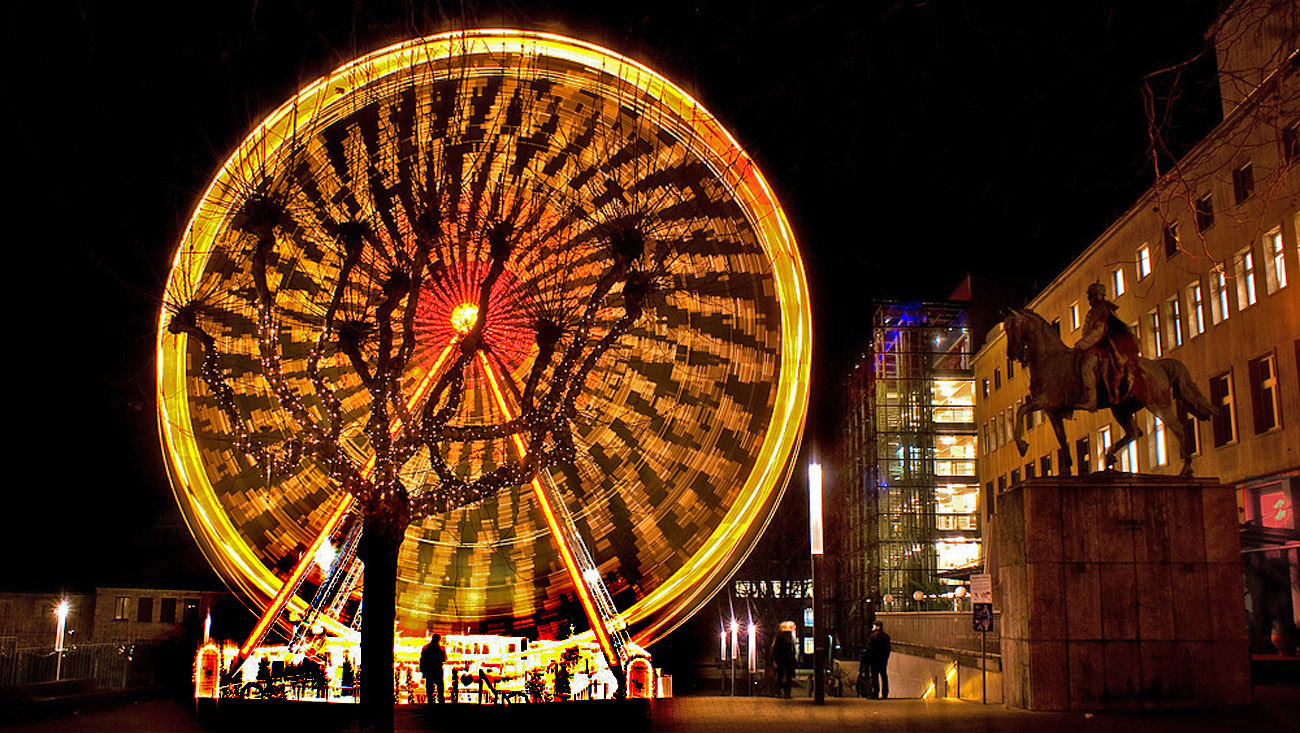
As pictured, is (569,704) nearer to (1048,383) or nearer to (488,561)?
(488,561)

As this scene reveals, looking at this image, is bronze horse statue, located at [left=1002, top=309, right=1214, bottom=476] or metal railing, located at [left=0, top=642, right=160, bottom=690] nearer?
bronze horse statue, located at [left=1002, top=309, right=1214, bottom=476]

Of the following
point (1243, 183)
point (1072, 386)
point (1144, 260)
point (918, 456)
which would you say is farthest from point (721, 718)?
point (918, 456)

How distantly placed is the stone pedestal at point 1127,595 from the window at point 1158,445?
20.6 m

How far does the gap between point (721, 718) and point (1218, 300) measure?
21.0 m

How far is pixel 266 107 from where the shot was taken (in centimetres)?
1628

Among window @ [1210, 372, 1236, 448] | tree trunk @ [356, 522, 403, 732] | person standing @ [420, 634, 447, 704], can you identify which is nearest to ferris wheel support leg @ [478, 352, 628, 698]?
person standing @ [420, 634, 447, 704]

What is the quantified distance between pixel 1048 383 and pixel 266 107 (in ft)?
38.5

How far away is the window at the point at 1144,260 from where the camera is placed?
109 feet

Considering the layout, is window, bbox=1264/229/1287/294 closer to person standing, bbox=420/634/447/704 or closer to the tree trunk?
person standing, bbox=420/634/447/704

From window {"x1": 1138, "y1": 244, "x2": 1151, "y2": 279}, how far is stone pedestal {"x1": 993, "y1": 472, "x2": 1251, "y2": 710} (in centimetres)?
2178

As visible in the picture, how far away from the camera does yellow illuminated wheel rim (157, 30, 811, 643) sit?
1656 centimetres

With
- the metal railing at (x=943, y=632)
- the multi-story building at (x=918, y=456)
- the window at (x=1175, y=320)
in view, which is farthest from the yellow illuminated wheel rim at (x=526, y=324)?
the multi-story building at (x=918, y=456)

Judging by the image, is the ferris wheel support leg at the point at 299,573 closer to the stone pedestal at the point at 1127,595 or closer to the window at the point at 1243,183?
the stone pedestal at the point at 1127,595

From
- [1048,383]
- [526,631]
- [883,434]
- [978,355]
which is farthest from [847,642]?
[1048,383]
